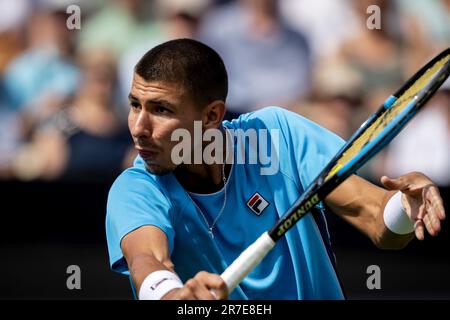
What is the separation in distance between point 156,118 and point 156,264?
2.23ft

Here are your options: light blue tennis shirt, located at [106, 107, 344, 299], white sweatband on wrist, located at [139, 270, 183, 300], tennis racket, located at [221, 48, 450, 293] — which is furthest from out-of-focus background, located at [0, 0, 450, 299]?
white sweatband on wrist, located at [139, 270, 183, 300]

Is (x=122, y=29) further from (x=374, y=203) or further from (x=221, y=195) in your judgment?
(x=374, y=203)

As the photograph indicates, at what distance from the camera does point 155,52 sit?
4285 mm

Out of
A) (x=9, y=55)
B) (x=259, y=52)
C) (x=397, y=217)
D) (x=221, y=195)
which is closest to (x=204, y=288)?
(x=221, y=195)

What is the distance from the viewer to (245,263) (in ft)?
12.7

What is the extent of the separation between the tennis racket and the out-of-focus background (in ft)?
13.8

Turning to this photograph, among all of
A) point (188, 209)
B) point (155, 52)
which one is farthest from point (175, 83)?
point (188, 209)

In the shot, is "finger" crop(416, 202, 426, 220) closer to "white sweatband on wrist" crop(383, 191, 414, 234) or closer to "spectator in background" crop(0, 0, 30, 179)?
"white sweatband on wrist" crop(383, 191, 414, 234)

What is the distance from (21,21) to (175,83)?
4.86 m

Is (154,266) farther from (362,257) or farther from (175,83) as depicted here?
(362,257)

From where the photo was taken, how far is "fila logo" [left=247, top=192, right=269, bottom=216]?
14.5 ft

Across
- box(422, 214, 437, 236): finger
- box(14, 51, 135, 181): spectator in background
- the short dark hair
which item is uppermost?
the short dark hair

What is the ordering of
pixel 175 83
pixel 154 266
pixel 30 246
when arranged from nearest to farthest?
pixel 154 266
pixel 175 83
pixel 30 246

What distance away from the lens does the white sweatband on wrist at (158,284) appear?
381 cm
